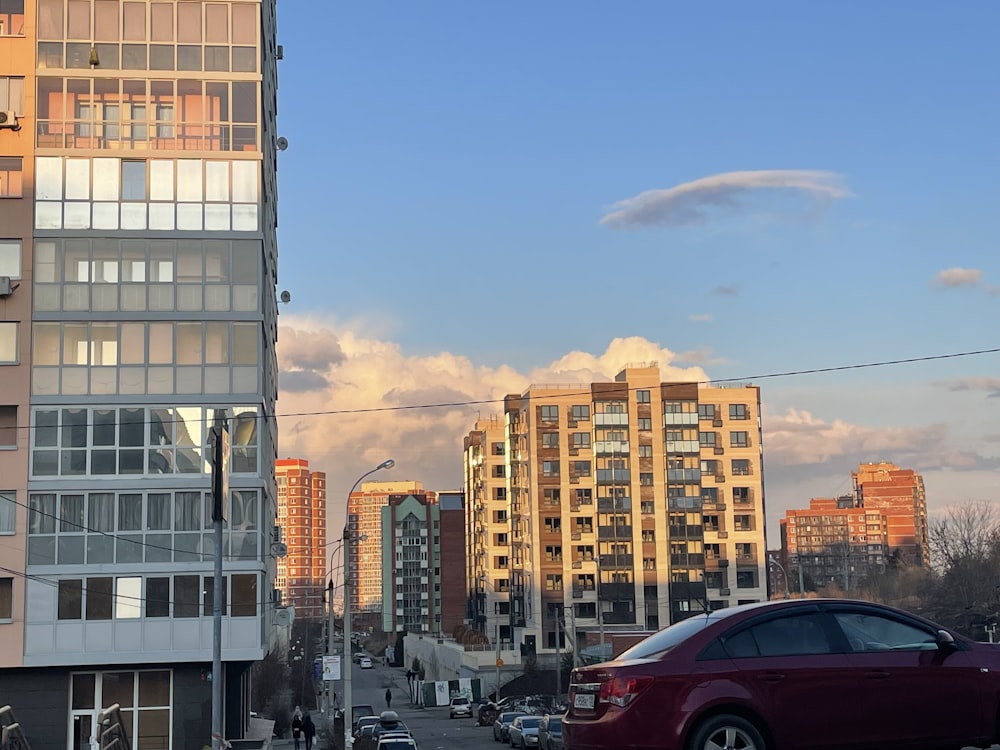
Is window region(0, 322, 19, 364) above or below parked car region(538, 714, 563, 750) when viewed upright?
above

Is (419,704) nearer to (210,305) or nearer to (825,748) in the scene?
(210,305)

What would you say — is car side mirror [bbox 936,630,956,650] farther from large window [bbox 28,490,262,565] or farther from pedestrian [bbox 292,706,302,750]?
pedestrian [bbox 292,706,302,750]

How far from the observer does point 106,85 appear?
42.2 m

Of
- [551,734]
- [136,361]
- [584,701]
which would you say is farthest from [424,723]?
[584,701]

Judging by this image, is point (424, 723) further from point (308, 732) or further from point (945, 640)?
point (945, 640)

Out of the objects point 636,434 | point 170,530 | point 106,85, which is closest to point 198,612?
point 170,530

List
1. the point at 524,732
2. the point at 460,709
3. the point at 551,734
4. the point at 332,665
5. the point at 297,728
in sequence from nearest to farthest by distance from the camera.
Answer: the point at 332,665
the point at 551,734
the point at 524,732
the point at 297,728
the point at 460,709

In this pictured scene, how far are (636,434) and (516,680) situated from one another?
29541 mm

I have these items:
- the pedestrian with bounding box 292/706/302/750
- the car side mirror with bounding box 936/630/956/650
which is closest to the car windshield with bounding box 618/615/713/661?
the car side mirror with bounding box 936/630/956/650

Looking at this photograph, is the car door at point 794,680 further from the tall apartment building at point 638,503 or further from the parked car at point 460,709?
the tall apartment building at point 638,503

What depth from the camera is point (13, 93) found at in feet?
138

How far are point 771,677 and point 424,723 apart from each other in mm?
67743

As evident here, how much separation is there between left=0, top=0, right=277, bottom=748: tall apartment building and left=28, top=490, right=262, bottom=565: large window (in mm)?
59

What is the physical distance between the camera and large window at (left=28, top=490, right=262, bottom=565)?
4081 cm
